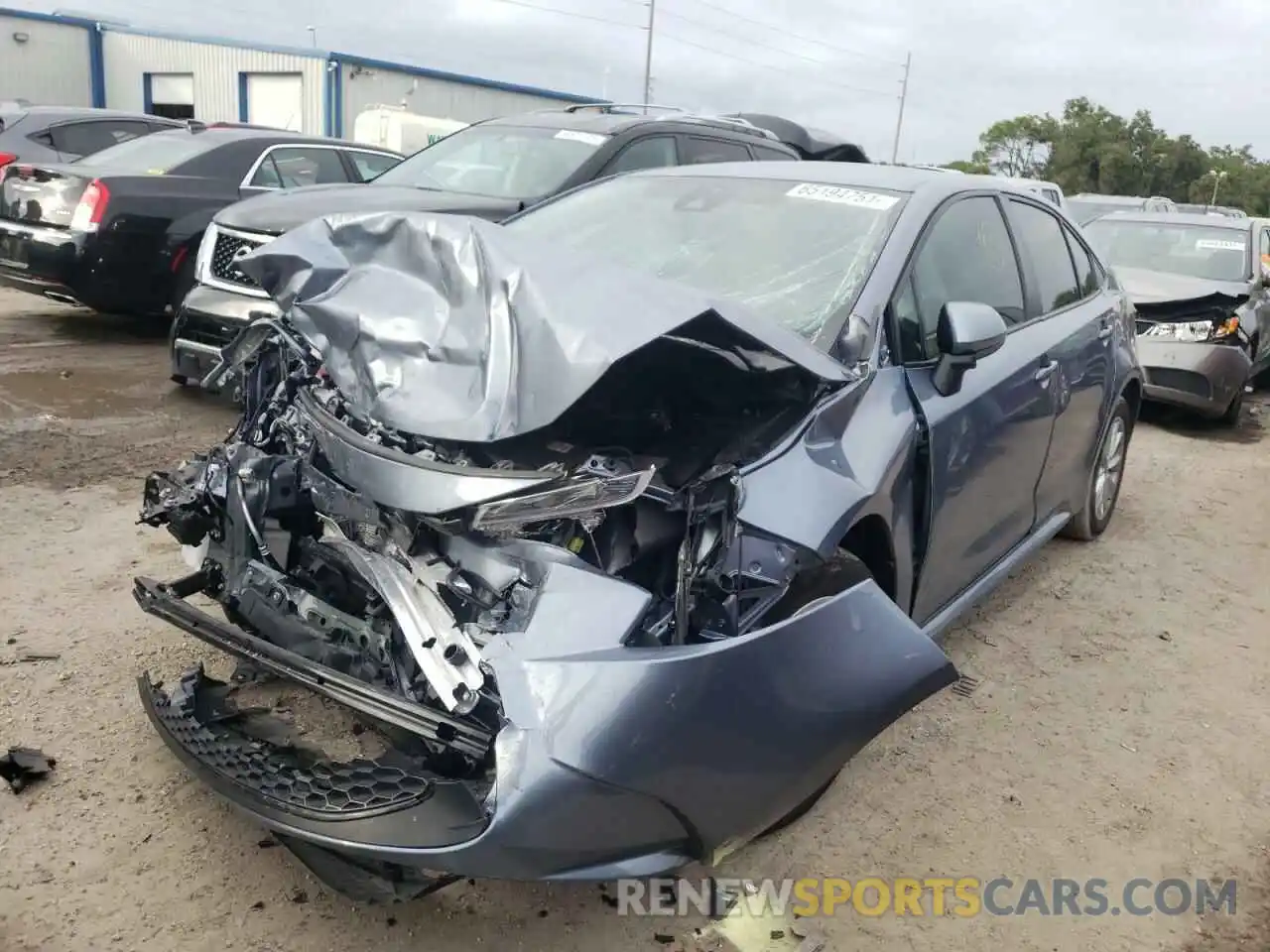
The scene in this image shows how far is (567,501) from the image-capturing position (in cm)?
221

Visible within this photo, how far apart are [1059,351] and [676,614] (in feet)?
8.13

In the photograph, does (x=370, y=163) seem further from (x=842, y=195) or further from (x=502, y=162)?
(x=842, y=195)

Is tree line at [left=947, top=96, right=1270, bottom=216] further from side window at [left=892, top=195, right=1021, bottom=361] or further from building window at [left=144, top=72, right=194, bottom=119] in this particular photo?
side window at [left=892, top=195, right=1021, bottom=361]

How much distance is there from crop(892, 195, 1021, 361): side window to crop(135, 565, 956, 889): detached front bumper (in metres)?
1.16

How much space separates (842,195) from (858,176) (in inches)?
9.7

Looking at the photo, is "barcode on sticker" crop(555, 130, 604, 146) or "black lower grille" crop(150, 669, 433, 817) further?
"barcode on sticker" crop(555, 130, 604, 146)

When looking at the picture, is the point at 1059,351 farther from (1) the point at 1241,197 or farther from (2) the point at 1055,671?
(1) the point at 1241,197

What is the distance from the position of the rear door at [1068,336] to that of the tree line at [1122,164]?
50119 mm

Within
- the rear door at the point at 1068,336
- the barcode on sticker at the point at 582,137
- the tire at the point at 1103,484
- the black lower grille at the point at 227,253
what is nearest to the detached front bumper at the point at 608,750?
the rear door at the point at 1068,336

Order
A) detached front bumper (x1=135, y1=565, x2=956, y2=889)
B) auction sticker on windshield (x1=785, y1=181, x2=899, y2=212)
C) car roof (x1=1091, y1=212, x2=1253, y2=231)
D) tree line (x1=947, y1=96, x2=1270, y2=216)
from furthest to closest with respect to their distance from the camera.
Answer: tree line (x1=947, y1=96, x2=1270, y2=216) < car roof (x1=1091, y1=212, x2=1253, y2=231) < auction sticker on windshield (x1=785, y1=181, x2=899, y2=212) < detached front bumper (x1=135, y1=565, x2=956, y2=889)

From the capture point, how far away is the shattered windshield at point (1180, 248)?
8844mm

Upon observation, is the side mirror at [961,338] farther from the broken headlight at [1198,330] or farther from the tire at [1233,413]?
the tire at [1233,413]

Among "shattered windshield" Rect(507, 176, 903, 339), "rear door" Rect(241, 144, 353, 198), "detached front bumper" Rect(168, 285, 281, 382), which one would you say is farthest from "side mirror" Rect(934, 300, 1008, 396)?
"rear door" Rect(241, 144, 353, 198)

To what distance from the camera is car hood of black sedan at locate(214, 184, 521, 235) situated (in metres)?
5.75
